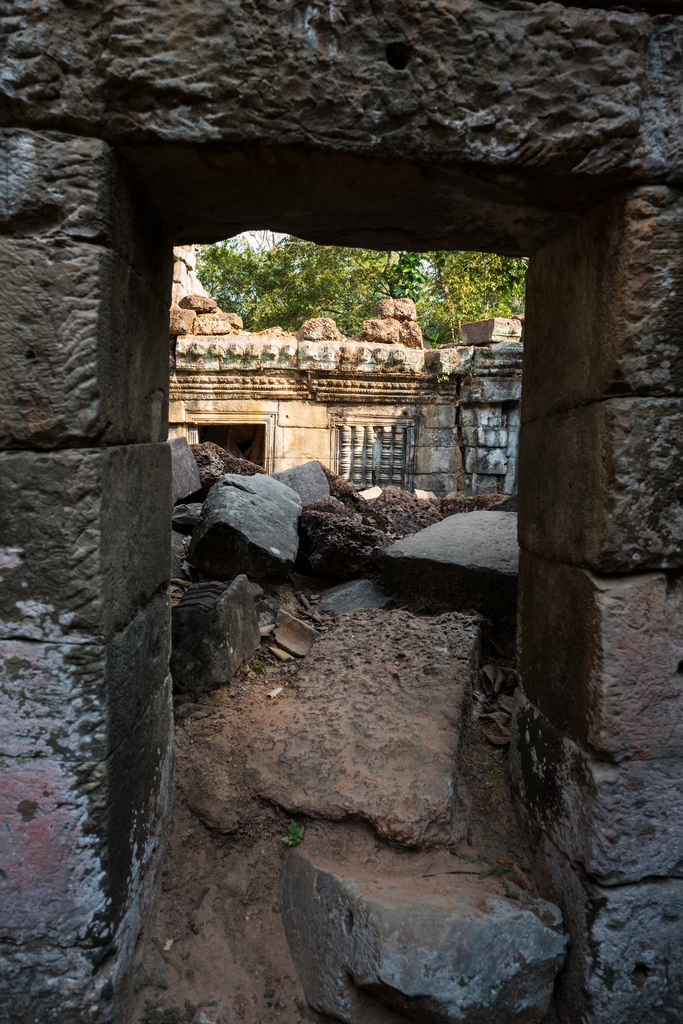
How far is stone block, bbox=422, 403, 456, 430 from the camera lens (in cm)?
932

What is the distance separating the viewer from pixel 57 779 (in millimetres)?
1694

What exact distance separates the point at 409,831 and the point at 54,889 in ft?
3.51

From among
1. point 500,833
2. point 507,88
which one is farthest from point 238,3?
point 500,833

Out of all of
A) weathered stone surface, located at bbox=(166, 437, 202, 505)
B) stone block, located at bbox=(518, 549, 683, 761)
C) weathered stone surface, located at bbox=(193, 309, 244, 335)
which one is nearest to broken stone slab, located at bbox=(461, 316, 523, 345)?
weathered stone surface, located at bbox=(193, 309, 244, 335)

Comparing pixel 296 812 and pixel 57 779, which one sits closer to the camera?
pixel 57 779

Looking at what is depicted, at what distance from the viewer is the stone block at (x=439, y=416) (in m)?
9.32

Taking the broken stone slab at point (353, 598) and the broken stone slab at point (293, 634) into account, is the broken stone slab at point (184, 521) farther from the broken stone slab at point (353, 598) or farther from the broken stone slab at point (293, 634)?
the broken stone slab at point (293, 634)

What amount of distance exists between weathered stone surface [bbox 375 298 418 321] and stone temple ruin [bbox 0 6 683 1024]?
7.85 meters

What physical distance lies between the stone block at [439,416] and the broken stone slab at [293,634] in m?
6.48

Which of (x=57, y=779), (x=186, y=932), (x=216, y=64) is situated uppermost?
(x=216, y=64)

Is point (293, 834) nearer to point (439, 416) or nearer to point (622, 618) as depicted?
point (622, 618)

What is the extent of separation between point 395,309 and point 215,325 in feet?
8.70

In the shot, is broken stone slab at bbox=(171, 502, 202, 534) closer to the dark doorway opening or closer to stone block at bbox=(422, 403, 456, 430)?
stone block at bbox=(422, 403, 456, 430)

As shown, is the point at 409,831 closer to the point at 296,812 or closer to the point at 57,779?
the point at 296,812
